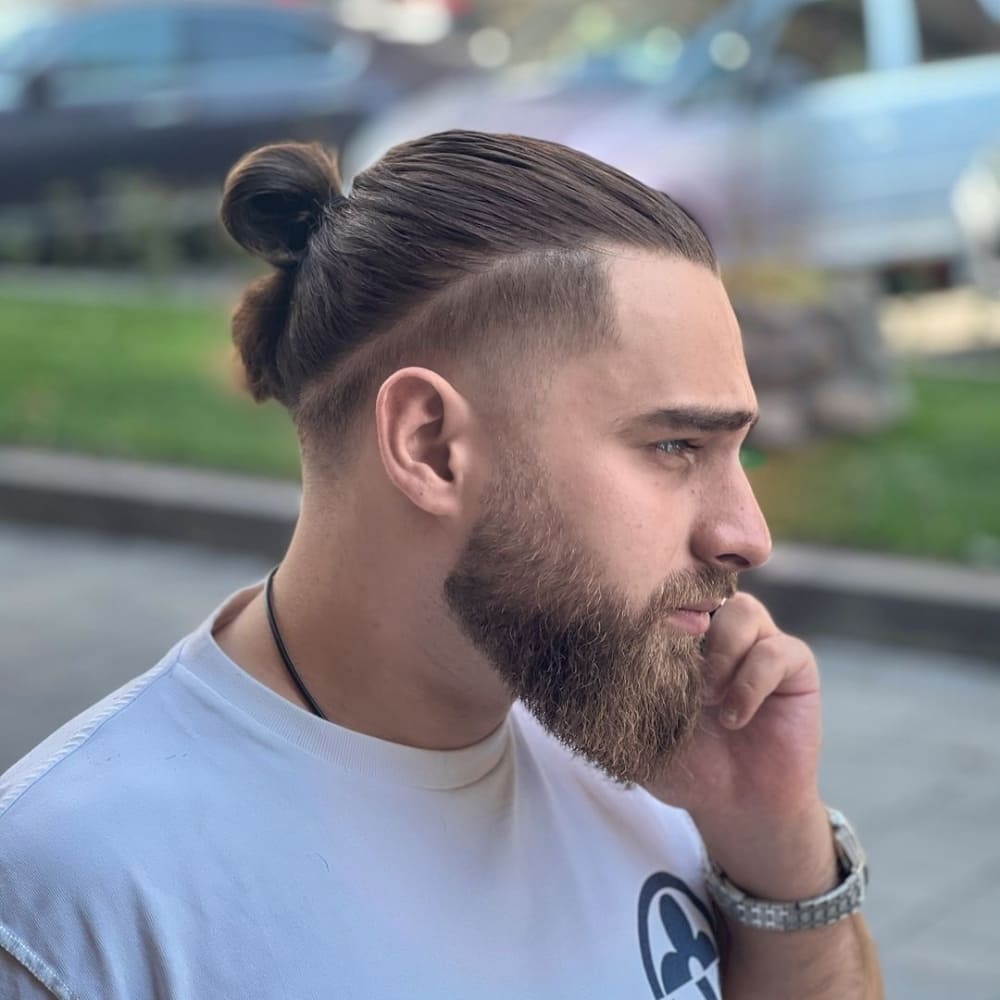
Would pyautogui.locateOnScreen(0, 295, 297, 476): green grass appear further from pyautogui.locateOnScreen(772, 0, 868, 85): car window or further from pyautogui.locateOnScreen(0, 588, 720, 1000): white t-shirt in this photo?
pyautogui.locateOnScreen(0, 588, 720, 1000): white t-shirt

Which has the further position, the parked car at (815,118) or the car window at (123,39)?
the car window at (123,39)

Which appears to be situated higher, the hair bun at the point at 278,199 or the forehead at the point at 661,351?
the hair bun at the point at 278,199

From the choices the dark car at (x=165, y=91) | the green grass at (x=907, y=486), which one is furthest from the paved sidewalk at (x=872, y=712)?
the dark car at (x=165, y=91)

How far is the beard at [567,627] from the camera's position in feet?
5.00

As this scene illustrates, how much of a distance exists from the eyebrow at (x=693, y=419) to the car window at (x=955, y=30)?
8.31m

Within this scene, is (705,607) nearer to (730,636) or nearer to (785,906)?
(730,636)

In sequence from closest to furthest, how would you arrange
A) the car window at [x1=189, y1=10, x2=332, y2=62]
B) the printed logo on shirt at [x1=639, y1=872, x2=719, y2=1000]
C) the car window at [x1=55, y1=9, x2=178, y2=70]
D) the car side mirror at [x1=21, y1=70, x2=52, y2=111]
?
the printed logo on shirt at [x1=639, y1=872, x2=719, y2=1000]
the car side mirror at [x1=21, y1=70, x2=52, y2=111]
the car window at [x1=55, y1=9, x2=178, y2=70]
the car window at [x1=189, y1=10, x2=332, y2=62]

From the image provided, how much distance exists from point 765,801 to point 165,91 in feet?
36.1

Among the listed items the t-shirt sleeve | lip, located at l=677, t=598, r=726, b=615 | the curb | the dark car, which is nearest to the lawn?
the curb

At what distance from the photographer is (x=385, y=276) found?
158 cm

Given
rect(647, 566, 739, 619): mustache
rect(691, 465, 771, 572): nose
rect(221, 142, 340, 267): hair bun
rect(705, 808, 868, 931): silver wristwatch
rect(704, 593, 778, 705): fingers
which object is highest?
rect(221, 142, 340, 267): hair bun

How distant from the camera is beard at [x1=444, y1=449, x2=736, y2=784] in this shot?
1.53 m

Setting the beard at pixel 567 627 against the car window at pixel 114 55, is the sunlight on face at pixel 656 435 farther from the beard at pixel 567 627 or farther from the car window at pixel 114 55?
the car window at pixel 114 55

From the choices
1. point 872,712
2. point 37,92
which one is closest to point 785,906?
point 872,712
